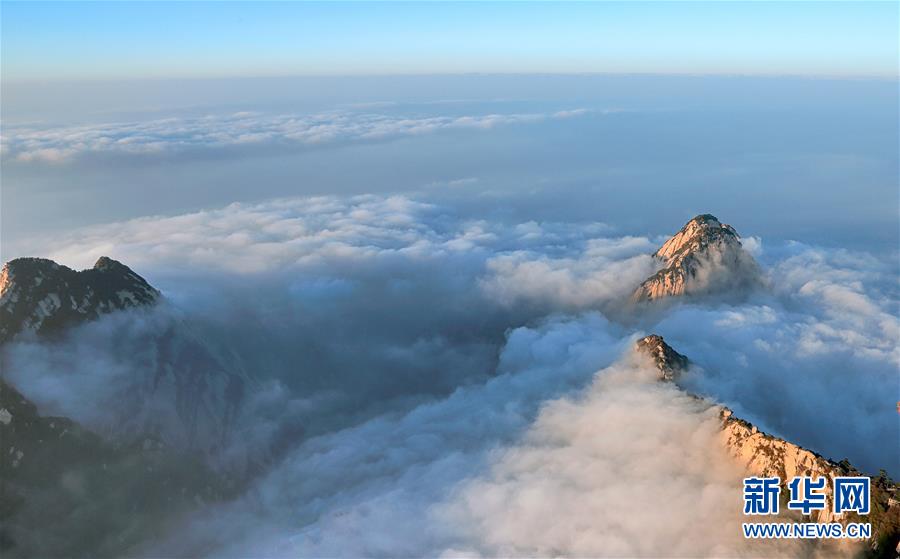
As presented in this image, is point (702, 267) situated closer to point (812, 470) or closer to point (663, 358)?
point (663, 358)

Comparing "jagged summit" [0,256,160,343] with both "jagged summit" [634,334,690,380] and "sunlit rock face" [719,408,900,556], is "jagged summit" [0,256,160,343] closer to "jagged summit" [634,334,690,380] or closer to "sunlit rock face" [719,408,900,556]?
"jagged summit" [634,334,690,380]

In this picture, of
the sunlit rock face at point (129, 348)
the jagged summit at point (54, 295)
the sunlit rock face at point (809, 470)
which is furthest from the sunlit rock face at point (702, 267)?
the jagged summit at point (54, 295)

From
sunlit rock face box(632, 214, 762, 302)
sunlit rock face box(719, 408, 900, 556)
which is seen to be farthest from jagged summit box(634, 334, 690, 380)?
sunlit rock face box(632, 214, 762, 302)

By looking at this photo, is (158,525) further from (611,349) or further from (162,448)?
(611,349)

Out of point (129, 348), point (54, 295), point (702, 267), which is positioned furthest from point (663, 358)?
point (54, 295)

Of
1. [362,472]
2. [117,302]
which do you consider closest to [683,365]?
[362,472]

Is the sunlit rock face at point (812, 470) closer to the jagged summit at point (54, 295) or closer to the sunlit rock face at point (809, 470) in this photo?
the sunlit rock face at point (809, 470)
